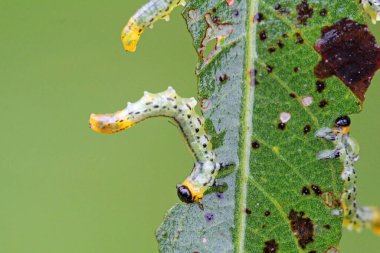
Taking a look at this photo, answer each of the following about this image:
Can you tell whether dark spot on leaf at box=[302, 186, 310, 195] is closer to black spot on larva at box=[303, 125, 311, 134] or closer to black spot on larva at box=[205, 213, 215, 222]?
black spot on larva at box=[303, 125, 311, 134]

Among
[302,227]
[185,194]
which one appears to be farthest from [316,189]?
[185,194]

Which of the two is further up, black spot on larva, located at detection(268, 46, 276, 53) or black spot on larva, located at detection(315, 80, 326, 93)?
black spot on larva, located at detection(268, 46, 276, 53)

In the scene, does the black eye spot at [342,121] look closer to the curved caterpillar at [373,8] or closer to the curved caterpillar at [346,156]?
the curved caterpillar at [346,156]

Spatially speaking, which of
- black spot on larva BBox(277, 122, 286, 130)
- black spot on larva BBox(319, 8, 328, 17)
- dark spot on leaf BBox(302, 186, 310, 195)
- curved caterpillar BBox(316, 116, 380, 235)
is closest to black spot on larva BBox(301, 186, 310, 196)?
dark spot on leaf BBox(302, 186, 310, 195)

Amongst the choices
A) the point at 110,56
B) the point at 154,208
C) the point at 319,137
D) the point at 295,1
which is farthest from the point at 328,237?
the point at 110,56

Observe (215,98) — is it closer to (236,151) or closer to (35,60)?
(236,151)

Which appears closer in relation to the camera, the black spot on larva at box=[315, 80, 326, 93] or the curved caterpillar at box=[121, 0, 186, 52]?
the black spot on larva at box=[315, 80, 326, 93]

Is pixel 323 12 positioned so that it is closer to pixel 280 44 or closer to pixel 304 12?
pixel 304 12
